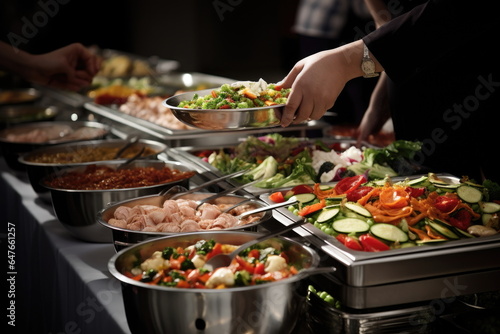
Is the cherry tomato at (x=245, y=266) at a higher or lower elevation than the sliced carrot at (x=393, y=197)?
lower

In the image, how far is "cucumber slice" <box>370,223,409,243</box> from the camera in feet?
5.45

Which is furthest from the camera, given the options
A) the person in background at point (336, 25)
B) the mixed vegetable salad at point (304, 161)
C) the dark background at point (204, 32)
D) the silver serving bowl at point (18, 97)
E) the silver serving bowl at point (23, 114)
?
the dark background at point (204, 32)

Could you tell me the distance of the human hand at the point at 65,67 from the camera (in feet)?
10.5

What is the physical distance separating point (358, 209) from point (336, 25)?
12.4ft

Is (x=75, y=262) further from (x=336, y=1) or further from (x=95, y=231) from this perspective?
(x=336, y=1)

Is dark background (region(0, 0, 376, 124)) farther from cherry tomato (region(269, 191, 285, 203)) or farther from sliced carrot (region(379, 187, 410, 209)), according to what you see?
sliced carrot (region(379, 187, 410, 209))

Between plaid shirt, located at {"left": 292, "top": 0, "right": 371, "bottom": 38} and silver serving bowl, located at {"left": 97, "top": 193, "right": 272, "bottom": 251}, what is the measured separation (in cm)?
351

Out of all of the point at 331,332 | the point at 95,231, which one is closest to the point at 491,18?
the point at 331,332

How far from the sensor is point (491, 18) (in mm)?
1835

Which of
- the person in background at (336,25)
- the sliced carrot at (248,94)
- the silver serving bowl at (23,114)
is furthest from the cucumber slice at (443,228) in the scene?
the person in background at (336,25)

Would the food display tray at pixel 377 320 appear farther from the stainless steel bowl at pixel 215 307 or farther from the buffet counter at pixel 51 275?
the buffet counter at pixel 51 275

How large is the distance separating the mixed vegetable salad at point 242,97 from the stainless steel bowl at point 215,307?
69cm

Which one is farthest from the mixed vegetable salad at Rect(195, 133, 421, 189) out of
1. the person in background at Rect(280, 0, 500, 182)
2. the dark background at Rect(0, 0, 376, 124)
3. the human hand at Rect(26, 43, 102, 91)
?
the dark background at Rect(0, 0, 376, 124)

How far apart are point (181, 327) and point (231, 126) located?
0.76 m
